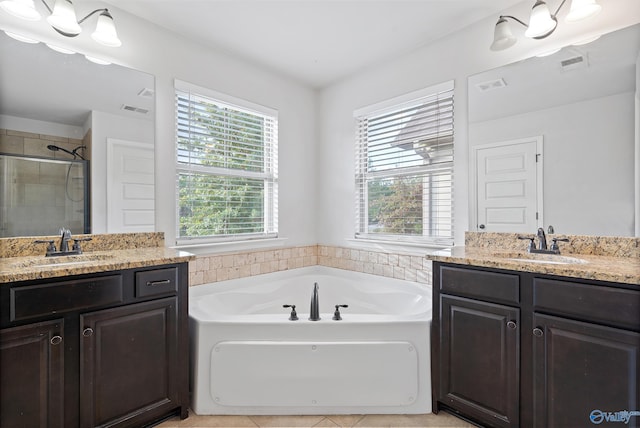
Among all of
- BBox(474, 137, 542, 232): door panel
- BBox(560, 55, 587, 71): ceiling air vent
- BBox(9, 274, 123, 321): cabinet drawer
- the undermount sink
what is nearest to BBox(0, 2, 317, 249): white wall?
the undermount sink

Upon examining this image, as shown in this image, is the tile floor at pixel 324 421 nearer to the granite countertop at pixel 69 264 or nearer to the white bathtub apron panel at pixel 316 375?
the white bathtub apron panel at pixel 316 375

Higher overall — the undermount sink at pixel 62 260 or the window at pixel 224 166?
the window at pixel 224 166

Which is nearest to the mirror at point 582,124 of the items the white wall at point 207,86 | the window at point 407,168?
the window at point 407,168

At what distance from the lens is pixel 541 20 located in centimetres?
187

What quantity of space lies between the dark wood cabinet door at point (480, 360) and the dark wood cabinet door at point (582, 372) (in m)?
0.10

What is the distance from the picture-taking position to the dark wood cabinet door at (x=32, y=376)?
52.3 inches

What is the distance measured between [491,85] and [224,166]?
7.11 ft

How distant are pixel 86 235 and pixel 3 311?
0.78m

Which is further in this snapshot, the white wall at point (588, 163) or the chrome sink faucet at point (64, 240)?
the chrome sink faucet at point (64, 240)

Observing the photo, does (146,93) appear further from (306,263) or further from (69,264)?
(306,263)

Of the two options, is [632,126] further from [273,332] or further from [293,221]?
[293,221]

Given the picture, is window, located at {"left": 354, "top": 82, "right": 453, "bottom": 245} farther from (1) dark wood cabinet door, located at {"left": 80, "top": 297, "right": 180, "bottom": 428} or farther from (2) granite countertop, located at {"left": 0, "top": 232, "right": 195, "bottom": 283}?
(1) dark wood cabinet door, located at {"left": 80, "top": 297, "right": 180, "bottom": 428}

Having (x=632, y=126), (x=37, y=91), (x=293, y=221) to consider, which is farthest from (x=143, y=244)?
(x=632, y=126)

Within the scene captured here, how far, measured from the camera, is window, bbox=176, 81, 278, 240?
8.25 feet
